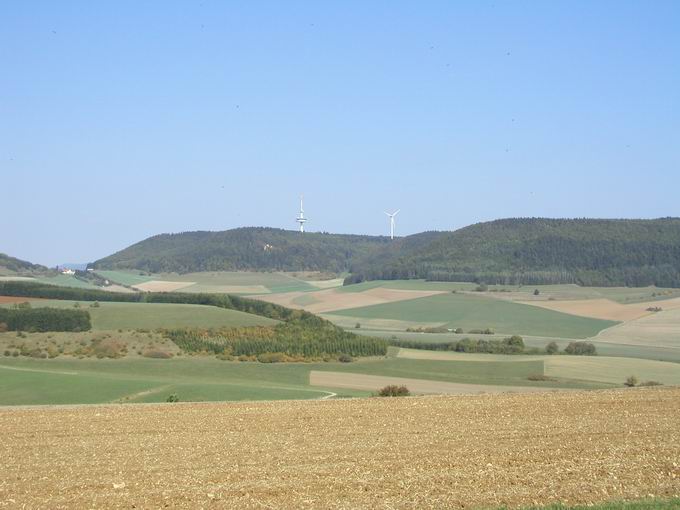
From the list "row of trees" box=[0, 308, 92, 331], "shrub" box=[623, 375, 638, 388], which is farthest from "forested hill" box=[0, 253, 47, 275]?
"shrub" box=[623, 375, 638, 388]

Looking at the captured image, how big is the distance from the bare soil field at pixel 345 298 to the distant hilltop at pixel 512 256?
1320cm

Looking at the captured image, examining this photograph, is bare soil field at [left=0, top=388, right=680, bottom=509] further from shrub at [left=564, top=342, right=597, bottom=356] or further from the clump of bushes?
shrub at [left=564, top=342, right=597, bottom=356]

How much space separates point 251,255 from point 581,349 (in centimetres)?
11170

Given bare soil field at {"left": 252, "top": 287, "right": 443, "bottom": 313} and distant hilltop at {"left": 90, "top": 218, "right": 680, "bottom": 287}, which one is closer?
bare soil field at {"left": 252, "top": 287, "right": 443, "bottom": 313}

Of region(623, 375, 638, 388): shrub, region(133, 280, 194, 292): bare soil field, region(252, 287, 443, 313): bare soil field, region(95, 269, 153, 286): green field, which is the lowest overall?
region(623, 375, 638, 388): shrub

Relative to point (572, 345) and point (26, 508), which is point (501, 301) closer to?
point (572, 345)

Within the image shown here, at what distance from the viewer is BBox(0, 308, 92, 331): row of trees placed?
65.4 meters

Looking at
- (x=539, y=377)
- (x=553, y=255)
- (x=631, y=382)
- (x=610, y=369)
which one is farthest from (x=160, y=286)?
(x=631, y=382)

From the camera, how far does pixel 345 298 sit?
10869cm

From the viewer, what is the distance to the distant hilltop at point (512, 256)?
113 meters

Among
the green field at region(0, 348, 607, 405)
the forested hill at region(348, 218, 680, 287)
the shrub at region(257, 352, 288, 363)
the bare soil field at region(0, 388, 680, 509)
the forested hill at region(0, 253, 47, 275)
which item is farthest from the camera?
the forested hill at region(0, 253, 47, 275)

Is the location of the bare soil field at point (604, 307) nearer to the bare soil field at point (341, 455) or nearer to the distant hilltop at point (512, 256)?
the distant hilltop at point (512, 256)

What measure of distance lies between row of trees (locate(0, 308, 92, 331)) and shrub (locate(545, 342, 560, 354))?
3162 cm

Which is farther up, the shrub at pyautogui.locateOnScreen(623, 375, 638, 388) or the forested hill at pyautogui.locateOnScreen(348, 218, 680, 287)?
the forested hill at pyautogui.locateOnScreen(348, 218, 680, 287)
